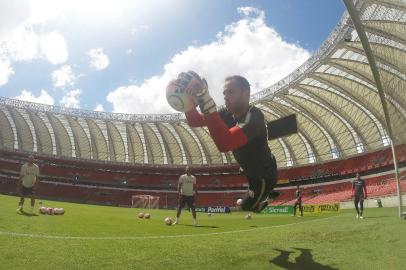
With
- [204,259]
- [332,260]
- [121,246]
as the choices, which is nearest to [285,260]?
[332,260]

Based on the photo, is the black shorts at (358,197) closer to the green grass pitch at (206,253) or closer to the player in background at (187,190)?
the player in background at (187,190)

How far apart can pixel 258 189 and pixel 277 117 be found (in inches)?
1774

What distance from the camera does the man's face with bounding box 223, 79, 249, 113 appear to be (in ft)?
17.9

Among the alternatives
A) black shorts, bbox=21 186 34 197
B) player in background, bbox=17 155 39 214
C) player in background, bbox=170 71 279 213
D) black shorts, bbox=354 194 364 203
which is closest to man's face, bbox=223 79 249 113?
player in background, bbox=170 71 279 213

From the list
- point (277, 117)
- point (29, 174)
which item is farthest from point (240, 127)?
point (277, 117)

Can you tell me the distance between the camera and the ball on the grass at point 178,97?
4.72 meters

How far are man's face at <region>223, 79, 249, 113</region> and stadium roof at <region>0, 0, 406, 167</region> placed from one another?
724 inches

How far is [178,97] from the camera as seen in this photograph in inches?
188

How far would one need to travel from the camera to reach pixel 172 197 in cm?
6431

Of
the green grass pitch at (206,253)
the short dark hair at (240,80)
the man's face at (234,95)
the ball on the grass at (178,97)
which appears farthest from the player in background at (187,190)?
the ball on the grass at (178,97)

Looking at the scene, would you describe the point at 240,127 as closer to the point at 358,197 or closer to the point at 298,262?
the point at 298,262

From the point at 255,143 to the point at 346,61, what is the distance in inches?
1379

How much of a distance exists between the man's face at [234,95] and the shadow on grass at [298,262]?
2.31m

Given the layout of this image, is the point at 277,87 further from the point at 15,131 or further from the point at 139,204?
the point at 15,131
